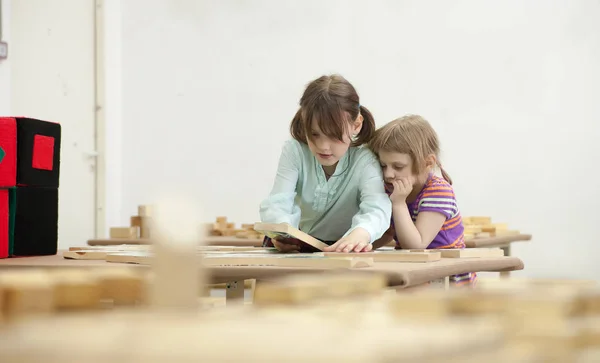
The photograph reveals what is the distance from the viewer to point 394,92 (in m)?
4.88

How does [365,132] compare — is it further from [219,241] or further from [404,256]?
[219,241]

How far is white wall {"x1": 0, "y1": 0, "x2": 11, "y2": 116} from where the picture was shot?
3.99m

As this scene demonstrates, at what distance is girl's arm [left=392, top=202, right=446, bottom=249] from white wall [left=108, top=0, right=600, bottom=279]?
100 inches

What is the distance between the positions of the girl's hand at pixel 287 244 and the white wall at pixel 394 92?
2618 mm

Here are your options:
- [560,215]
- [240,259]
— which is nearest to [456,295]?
[240,259]

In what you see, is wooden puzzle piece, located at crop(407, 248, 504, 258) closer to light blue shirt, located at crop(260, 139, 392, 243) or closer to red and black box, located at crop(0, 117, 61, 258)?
light blue shirt, located at crop(260, 139, 392, 243)

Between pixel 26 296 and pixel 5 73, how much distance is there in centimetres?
399

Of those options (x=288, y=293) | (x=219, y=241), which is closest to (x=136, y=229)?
(x=219, y=241)

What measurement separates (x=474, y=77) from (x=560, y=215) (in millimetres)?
1038

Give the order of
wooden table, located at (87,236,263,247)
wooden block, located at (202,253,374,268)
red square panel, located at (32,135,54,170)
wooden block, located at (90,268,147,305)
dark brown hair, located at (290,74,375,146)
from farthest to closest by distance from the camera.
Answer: wooden table, located at (87,236,263,247)
dark brown hair, located at (290,74,375,146)
red square panel, located at (32,135,54,170)
wooden block, located at (202,253,374,268)
wooden block, located at (90,268,147,305)

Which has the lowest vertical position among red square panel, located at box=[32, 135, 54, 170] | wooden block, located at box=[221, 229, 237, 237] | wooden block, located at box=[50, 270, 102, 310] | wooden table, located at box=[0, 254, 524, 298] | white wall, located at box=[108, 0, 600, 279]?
wooden table, located at box=[0, 254, 524, 298]

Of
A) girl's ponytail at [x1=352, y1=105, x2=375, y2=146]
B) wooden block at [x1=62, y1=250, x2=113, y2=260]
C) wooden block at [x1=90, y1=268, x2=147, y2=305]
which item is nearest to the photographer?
wooden block at [x1=90, y1=268, x2=147, y2=305]

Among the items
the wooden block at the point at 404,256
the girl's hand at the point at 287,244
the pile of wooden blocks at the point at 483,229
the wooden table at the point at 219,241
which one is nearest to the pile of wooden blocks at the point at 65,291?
the wooden block at the point at 404,256

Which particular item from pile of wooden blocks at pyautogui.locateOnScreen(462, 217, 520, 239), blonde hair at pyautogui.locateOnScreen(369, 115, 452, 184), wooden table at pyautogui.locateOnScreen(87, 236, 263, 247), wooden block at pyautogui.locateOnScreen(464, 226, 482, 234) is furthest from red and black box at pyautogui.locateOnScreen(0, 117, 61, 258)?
wooden block at pyautogui.locateOnScreen(464, 226, 482, 234)
